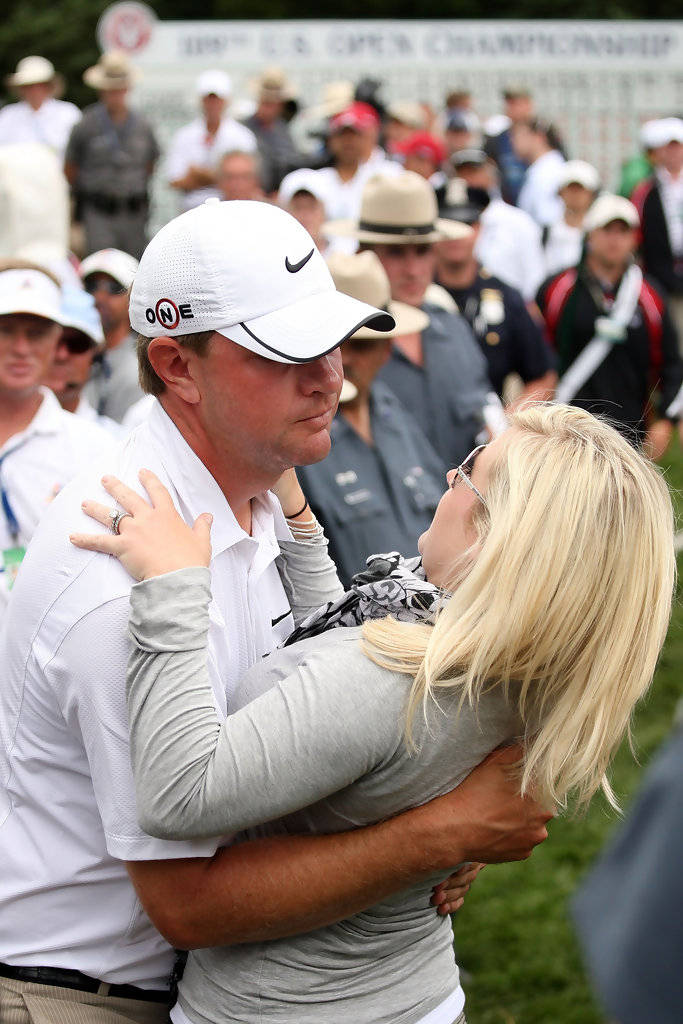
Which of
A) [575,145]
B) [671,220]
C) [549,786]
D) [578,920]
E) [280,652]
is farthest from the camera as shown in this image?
[575,145]

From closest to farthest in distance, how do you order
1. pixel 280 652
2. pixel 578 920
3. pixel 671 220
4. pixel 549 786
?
pixel 578 920 → pixel 549 786 → pixel 280 652 → pixel 671 220

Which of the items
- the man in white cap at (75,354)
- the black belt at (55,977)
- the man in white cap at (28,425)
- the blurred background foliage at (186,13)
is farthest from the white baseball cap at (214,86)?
the blurred background foliage at (186,13)

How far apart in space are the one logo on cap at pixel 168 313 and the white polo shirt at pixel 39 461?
2.00m

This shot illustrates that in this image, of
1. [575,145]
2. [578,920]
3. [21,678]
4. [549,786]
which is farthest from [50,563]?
[575,145]

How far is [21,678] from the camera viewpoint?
2.08 meters

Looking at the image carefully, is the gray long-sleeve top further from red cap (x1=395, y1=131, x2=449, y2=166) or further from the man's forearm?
red cap (x1=395, y1=131, x2=449, y2=166)

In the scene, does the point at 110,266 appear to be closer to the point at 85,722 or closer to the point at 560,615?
the point at 85,722

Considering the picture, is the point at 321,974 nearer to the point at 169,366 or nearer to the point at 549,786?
the point at 549,786

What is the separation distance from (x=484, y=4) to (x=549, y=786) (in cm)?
2983

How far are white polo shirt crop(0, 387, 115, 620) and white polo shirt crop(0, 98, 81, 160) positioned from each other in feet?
29.0

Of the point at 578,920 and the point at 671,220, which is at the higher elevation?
the point at 578,920

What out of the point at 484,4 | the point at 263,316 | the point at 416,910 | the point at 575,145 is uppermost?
the point at 263,316

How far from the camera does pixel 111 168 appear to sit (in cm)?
1216

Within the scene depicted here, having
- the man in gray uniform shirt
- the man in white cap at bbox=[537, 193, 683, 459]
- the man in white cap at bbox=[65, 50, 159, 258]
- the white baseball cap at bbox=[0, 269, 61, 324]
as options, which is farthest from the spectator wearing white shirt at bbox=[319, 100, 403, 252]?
the white baseball cap at bbox=[0, 269, 61, 324]
